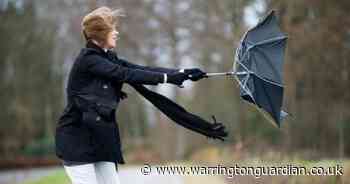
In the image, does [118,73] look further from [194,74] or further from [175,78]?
[194,74]

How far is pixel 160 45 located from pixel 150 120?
13.0 meters

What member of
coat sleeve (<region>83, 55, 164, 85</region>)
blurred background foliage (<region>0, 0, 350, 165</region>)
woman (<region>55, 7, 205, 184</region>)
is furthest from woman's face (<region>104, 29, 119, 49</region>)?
blurred background foliage (<region>0, 0, 350, 165</region>)

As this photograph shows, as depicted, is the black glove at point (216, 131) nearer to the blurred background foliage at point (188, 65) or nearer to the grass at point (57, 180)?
the blurred background foliage at point (188, 65)

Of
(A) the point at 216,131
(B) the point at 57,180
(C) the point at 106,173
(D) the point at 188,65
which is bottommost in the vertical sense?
(B) the point at 57,180

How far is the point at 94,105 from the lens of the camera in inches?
174

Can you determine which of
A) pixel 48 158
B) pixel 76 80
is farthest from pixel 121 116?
pixel 76 80

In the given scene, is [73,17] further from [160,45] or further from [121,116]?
[121,116]

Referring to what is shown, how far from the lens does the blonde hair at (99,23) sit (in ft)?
14.6

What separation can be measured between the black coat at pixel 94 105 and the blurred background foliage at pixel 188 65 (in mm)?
7628

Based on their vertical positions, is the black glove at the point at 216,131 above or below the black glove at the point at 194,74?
below

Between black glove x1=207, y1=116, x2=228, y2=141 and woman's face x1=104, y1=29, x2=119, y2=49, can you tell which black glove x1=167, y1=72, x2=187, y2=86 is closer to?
woman's face x1=104, y1=29, x2=119, y2=49

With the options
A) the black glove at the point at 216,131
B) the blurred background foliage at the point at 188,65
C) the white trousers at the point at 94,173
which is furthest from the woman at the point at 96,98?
the blurred background foliage at the point at 188,65

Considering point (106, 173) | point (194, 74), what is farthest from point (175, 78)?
point (106, 173)

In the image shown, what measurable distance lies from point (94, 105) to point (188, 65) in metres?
28.1
